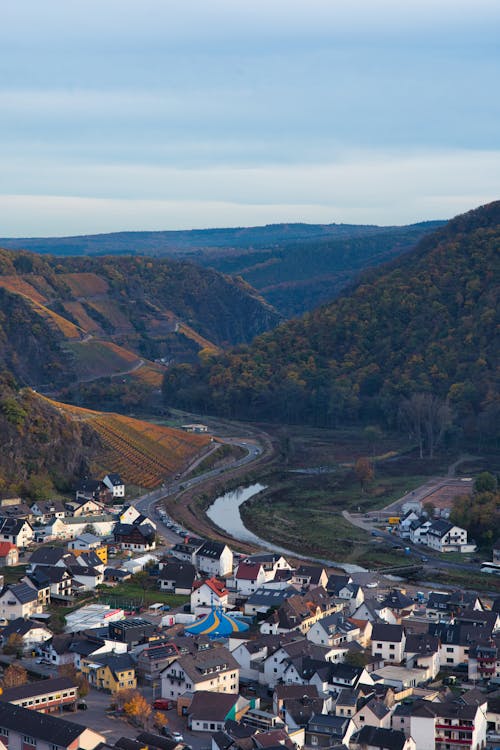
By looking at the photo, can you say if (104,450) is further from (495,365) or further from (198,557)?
(495,365)

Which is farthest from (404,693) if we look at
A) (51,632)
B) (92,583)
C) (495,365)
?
(495,365)

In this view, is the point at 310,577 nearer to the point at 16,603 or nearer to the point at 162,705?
the point at 16,603

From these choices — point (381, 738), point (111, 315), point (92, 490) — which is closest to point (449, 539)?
point (92, 490)

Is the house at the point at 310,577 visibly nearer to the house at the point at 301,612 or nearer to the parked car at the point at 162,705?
the house at the point at 301,612

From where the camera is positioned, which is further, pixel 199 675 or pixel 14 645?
pixel 14 645

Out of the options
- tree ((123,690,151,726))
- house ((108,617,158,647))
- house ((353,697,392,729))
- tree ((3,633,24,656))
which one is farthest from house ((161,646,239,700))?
tree ((3,633,24,656))

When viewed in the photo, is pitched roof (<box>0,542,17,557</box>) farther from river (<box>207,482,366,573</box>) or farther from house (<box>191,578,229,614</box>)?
river (<box>207,482,366,573</box>)

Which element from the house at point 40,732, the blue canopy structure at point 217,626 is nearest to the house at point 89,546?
the blue canopy structure at point 217,626

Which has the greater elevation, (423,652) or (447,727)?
(447,727)
